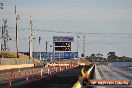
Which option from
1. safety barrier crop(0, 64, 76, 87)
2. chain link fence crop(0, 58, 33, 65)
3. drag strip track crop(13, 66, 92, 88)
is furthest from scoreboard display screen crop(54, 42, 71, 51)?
drag strip track crop(13, 66, 92, 88)

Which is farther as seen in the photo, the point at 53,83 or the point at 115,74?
the point at 115,74

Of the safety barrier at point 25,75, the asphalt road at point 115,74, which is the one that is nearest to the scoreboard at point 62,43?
the asphalt road at point 115,74

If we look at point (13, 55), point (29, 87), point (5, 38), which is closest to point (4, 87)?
point (29, 87)

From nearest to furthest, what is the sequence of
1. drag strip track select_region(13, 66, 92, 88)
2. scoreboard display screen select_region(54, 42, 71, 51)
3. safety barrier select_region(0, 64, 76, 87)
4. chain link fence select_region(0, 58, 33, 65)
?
1. drag strip track select_region(13, 66, 92, 88)
2. safety barrier select_region(0, 64, 76, 87)
3. scoreboard display screen select_region(54, 42, 71, 51)
4. chain link fence select_region(0, 58, 33, 65)

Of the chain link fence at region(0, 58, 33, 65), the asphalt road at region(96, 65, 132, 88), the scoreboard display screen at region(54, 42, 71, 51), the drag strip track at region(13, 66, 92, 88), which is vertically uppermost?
the scoreboard display screen at region(54, 42, 71, 51)

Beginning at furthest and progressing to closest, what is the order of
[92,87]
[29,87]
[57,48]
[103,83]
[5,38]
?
[5,38] < [57,48] < [29,87] < [92,87] < [103,83]

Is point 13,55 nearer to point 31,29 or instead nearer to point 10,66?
point 31,29

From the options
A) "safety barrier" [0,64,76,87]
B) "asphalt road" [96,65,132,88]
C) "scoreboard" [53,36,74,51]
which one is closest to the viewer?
"safety barrier" [0,64,76,87]

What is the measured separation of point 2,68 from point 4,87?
190 feet

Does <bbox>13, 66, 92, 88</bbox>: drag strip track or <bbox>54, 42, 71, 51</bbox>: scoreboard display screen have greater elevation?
<bbox>54, 42, 71, 51</bbox>: scoreboard display screen

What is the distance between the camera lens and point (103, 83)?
2716 cm

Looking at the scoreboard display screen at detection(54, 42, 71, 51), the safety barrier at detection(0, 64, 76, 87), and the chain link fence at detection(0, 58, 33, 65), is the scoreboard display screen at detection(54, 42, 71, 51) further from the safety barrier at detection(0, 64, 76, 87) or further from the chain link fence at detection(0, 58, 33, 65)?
the chain link fence at detection(0, 58, 33, 65)

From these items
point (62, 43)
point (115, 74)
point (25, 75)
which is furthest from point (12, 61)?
point (25, 75)

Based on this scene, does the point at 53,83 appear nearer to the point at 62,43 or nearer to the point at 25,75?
the point at 25,75
